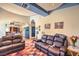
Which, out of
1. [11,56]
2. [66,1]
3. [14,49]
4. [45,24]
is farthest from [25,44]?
[66,1]

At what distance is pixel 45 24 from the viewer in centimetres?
207

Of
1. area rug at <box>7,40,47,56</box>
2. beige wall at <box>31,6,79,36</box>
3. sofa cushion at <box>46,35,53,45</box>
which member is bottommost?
area rug at <box>7,40,47,56</box>

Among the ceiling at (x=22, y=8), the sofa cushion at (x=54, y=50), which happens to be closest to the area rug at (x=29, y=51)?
the sofa cushion at (x=54, y=50)

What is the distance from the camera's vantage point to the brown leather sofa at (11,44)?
6.33ft

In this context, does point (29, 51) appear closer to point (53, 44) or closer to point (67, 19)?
point (53, 44)

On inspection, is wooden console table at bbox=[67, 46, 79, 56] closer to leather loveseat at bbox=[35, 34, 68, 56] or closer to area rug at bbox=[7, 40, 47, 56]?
leather loveseat at bbox=[35, 34, 68, 56]

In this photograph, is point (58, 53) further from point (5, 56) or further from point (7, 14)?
point (7, 14)

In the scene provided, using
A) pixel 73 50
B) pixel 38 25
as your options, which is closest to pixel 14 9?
pixel 38 25

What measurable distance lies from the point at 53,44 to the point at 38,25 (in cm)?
47

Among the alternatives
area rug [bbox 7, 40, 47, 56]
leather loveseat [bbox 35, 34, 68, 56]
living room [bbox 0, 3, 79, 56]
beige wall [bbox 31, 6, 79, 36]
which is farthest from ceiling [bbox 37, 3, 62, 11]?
area rug [bbox 7, 40, 47, 56]

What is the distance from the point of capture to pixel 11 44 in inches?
78.4

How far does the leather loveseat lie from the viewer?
6.40ft

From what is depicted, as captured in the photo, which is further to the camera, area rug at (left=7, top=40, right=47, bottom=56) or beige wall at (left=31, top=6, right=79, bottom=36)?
area rug at (left=7, top=40, right=47, bottom=56)

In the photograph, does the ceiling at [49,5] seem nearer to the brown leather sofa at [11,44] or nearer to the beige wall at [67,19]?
the beige wall at [67,19]
